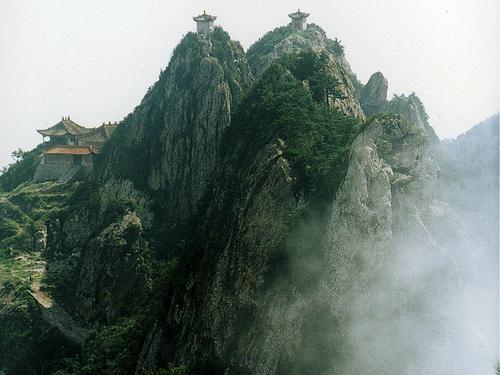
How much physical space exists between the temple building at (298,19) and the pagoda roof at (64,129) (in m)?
35.4

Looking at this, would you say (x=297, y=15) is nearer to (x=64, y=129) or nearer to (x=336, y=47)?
(x=336, y=47)

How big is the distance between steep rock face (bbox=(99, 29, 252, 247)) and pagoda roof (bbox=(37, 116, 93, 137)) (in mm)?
9343

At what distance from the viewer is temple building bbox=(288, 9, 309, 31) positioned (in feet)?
326

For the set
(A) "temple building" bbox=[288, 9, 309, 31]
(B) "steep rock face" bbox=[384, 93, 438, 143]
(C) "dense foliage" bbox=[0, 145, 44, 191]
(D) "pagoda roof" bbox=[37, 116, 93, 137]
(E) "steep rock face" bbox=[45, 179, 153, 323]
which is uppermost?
(A) "temple building" bbox=[288, 9, 309, 31]

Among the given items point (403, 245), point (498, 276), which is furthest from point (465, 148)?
point (403, 245)

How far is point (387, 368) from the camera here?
120ft

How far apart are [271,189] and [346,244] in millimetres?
8383

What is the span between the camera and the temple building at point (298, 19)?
99.2 m

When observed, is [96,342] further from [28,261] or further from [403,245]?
[403,245]

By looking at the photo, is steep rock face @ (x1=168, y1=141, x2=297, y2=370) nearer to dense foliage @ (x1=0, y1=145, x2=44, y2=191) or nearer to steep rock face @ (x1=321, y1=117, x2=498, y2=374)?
steep rock face @ (x1=321, y1=117, x2=498, y2=374)

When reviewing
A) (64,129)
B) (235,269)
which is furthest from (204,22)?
(235,269)

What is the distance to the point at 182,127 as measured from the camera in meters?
76.9

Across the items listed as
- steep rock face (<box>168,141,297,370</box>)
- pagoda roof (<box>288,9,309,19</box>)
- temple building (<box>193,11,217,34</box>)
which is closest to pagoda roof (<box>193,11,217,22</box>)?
temple building (<box>193,11,217,34</box>)

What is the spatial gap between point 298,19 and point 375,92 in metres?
17.1
